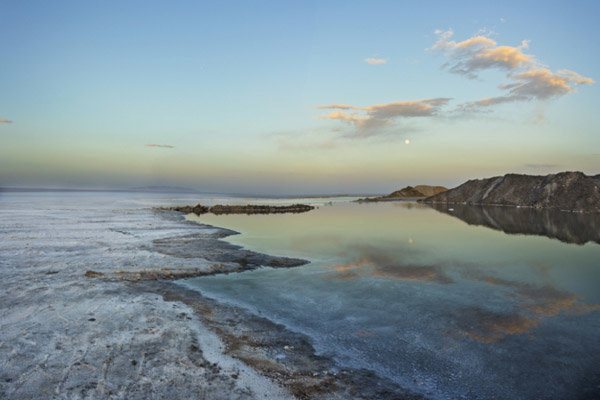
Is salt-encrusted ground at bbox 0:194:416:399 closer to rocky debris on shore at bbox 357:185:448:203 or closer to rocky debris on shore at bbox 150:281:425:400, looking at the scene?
rocky debris on shore at bbox 150:281:425:400

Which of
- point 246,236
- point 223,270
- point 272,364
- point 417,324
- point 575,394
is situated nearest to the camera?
point 575,394

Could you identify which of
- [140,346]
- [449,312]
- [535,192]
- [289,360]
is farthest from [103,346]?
[535,192]

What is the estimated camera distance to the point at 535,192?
2680 inches

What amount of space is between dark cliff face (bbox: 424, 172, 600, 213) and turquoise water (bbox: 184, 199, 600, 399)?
46526 mm

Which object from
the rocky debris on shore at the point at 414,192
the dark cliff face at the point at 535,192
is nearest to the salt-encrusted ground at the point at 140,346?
the dark cliff face at the point at 535,192

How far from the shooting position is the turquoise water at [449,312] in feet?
23.0

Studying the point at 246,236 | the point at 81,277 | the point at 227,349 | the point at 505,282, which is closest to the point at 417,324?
the point at 227,349

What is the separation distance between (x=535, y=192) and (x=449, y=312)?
71951 millimetres

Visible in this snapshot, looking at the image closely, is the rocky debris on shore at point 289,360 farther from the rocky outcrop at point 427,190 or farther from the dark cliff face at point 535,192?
the rocky outcrop at point 427,190

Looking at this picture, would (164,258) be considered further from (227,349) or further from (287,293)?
(227,349)

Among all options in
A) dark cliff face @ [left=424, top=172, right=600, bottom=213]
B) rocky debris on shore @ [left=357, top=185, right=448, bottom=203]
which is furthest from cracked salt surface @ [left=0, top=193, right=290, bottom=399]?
rocky debris on shore @ [left=357, top=185, right=448, bottom=203]

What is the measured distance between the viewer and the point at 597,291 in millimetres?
13328

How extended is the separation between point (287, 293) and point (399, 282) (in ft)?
16.9

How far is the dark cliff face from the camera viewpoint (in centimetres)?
5794
